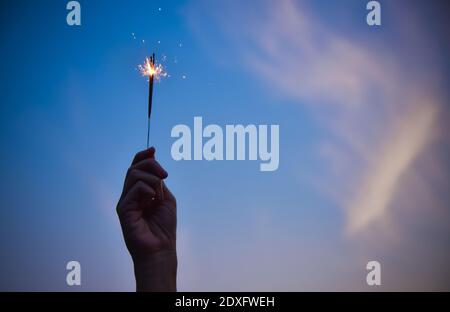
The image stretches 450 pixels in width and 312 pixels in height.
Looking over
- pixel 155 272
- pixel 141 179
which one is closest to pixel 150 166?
pixel 141 179

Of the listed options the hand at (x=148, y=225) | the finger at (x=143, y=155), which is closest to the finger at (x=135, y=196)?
the hand at (x=148, y=225)

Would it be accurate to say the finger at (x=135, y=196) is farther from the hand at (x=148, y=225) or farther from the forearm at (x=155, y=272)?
the forearm at (x=155, y=272)

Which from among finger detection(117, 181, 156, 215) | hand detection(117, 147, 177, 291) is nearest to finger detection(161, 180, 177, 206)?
hand detection(117, 147, 177, 291)

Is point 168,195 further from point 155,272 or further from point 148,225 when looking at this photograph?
point 155,272
